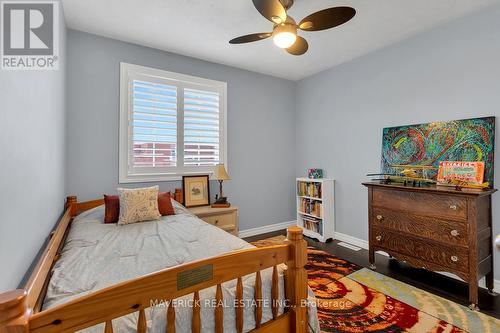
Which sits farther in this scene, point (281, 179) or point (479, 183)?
point (281, 179)

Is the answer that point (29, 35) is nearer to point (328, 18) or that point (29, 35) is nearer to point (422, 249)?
point (328, 18)

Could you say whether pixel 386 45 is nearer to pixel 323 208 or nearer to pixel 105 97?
pixel 323 208

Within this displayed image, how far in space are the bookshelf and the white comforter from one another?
210cm

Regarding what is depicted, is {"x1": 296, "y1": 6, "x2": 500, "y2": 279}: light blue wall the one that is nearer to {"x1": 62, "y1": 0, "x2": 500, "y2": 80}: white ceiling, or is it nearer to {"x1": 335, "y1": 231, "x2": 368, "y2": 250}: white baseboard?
{"x1": 335, "y1": 231, "x2": 368, "y2": 250}: white baseboard

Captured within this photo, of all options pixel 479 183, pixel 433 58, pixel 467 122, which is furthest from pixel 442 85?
pixel 479 183

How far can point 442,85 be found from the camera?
256 centimetres

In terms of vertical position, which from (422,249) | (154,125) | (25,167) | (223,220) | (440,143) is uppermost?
(154,125)

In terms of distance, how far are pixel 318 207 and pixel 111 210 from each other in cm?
276

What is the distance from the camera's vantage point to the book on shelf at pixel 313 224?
367 cm

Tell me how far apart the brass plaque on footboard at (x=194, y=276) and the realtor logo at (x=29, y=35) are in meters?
1.18

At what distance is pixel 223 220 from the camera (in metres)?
3.09

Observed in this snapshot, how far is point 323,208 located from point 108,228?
278cm

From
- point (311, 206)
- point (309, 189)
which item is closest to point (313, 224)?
point (311, 206)

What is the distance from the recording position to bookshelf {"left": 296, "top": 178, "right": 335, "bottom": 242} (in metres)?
3.61
